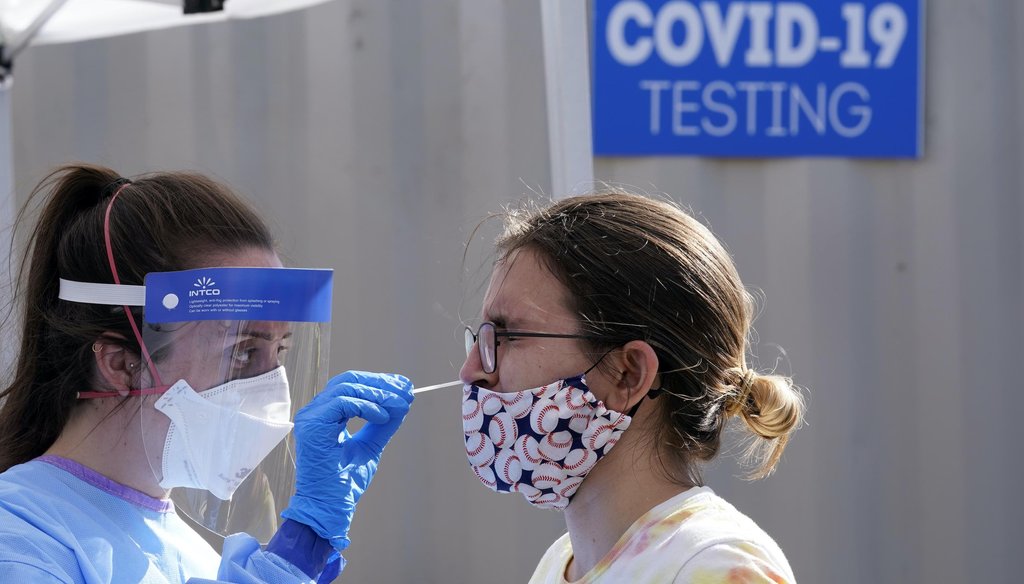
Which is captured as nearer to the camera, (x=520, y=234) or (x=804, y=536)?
(x=520, y=234)

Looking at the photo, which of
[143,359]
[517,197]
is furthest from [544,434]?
[517,197]

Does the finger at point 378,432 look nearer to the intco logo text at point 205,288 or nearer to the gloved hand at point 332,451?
the gloved hand at point 332,451

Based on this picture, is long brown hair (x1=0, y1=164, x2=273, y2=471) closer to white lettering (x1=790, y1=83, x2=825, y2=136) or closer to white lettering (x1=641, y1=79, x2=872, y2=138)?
white lettering (x1=641, y1=79, x2=872, y2=138)

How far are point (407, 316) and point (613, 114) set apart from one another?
970 millimetres

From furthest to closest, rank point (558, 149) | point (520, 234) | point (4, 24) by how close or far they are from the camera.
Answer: point (4, 24), point (558, 149), point (520, 234)

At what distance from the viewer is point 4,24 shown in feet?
8.64

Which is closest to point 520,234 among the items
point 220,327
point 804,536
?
point 220,327

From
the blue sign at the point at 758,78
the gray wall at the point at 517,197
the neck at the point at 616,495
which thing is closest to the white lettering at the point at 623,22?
the blue sign at the point at 758,78

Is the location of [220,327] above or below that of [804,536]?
above

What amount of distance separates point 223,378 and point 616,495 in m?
0.70

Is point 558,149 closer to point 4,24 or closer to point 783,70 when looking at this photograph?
point 783,70

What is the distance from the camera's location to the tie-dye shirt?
124 cm

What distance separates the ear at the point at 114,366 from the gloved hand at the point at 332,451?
0.93 ft

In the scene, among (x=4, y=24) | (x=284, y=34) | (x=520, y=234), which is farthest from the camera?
(x=284, y=34)
